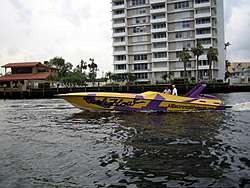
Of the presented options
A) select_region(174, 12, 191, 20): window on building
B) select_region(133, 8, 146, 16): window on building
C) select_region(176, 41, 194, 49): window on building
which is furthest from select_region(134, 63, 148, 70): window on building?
select_region(174, 12, 191, 20): window on building

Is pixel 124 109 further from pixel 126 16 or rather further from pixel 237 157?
pixel 126 16

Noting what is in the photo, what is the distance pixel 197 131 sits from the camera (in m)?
8.56

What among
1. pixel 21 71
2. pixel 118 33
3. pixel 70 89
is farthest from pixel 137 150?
pixel 21 71

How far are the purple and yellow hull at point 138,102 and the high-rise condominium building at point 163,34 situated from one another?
4569cm

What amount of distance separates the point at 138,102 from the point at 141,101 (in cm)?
19

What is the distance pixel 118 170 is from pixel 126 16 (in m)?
64.5

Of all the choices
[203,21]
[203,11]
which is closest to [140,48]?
[203,21]

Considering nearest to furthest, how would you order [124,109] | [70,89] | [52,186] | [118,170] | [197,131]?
[52,186] → [118,170] → [197,131] → [124,109] → [70,89]

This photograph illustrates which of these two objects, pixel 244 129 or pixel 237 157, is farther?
pixel 244 129

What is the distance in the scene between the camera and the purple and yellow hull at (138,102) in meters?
13.6

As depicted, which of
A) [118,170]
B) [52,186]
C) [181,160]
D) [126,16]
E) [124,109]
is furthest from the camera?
[126,16]

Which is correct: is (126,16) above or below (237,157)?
above

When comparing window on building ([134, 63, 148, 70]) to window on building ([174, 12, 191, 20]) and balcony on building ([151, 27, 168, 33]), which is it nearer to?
balcony on building ([151, 27, 168, 33])

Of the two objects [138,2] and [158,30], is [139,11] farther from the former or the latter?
[158,30]
